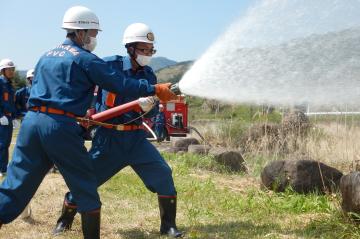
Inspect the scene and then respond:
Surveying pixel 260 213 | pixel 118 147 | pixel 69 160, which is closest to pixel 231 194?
pixel 260 213

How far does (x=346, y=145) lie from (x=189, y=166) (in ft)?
10.1

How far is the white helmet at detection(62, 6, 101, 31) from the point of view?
438cm

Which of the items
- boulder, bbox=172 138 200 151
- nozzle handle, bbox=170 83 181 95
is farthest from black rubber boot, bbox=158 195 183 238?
boulder, bbox=172 138 200 151

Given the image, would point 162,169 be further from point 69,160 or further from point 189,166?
point 189,166

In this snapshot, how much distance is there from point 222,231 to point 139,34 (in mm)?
2037

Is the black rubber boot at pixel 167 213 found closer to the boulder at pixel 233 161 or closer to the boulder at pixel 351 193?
the boulder at pixel 351 193

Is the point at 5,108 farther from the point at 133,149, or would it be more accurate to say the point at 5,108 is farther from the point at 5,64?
the point at 133,149

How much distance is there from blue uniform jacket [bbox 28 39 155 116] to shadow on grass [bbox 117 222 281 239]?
1.45 m

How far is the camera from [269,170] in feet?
22.6

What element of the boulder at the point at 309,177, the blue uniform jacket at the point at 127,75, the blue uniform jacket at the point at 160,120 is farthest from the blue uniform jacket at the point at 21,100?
the blue uniform jacket at the point at 160,120

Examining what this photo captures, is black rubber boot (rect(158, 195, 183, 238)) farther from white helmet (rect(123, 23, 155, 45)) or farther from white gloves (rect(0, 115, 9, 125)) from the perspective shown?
white gloves (rect(0, 115, 9, 125))

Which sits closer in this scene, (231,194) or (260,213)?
(260,213)

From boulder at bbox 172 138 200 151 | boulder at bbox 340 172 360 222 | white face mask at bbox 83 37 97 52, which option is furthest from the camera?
boulder at bbox 172 138 200 151

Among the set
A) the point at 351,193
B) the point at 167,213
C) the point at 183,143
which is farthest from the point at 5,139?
the point at 351,193
